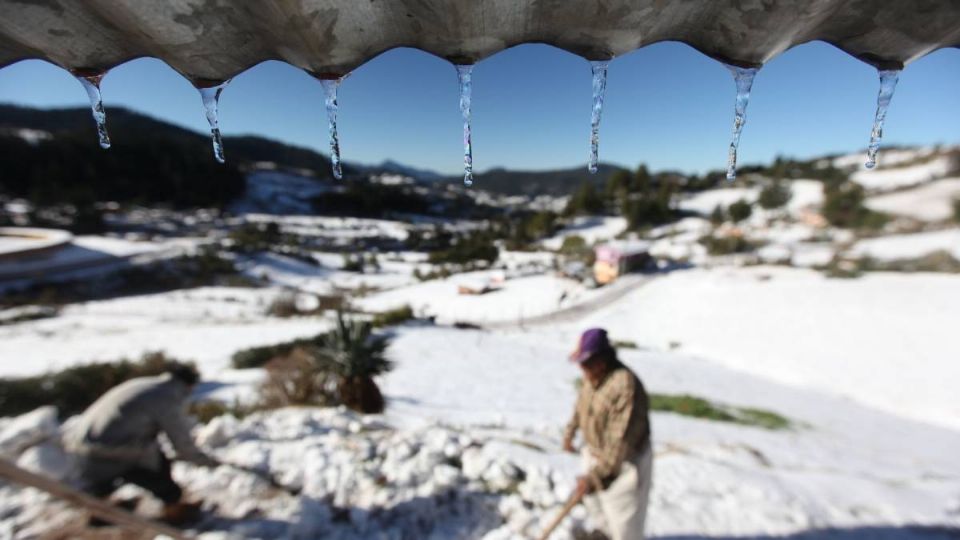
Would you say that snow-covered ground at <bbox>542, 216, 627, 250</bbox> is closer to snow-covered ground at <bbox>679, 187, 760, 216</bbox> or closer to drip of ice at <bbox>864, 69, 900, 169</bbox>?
snow-covered ground at <bbox>679, 187, 760, 216</bbox>

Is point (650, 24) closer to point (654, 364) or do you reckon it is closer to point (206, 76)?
point (206, 76)

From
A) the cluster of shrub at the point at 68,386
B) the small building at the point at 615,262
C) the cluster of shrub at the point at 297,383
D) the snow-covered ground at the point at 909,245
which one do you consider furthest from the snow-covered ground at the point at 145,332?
the snow-covered ground at the point at 909,245

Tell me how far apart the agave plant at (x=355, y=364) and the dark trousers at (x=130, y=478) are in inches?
141

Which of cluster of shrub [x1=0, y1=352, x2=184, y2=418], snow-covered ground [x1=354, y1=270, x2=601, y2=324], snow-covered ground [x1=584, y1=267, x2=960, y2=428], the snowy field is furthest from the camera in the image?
snow-covered ground [x1=354, y1=270, x2=601, y2=324]

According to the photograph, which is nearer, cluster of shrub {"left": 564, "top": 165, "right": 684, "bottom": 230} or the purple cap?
the purple cap

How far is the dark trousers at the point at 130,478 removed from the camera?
3.20 metres

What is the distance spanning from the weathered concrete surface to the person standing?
6.05 ft

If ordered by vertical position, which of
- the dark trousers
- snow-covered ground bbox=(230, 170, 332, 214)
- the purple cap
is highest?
snow-covered ground bbox=(230, 170, 332, 214)

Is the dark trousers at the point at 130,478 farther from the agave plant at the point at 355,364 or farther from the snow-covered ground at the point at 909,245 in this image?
the snow-covered ground at the point at 909,245

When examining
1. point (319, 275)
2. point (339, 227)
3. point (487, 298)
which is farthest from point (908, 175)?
point (339, 227)

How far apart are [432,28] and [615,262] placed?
3520 centimetres

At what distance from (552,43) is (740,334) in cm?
2279

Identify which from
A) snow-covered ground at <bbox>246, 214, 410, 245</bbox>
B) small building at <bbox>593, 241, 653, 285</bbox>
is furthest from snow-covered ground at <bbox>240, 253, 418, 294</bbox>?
small building at <bbox>593, 241, 653, 285</bbox>

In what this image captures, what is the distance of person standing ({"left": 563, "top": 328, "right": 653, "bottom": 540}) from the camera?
9.22 ft
